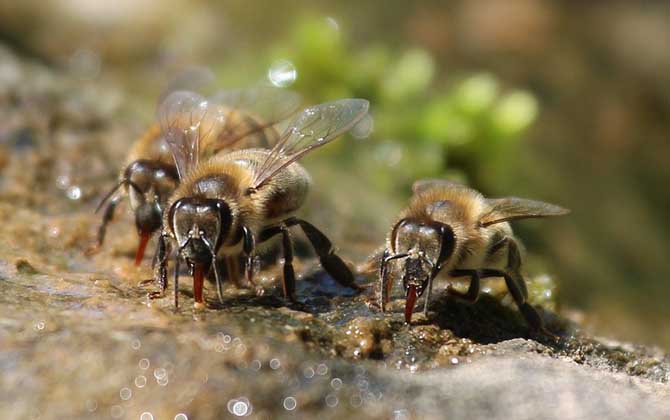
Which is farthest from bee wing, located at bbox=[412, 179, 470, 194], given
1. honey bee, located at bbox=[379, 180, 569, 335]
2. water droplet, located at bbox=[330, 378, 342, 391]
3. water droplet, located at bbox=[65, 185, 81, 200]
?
water droplet, located at bbox=[65, 185, 81, 200]

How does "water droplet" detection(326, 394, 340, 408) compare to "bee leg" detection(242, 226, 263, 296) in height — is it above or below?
below

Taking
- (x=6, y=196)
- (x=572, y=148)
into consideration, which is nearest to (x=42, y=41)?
(x=6, y=196)

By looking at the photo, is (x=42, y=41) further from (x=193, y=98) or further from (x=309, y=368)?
(x=309, y=368)

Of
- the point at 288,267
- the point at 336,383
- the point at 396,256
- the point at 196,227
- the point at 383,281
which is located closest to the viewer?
the point at 336,383

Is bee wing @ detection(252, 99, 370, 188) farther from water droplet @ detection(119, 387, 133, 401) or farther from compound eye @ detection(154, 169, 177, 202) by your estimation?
water droplet @ detection(119, 387, 133, 401)

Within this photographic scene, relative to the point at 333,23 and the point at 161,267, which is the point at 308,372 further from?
the point at 333,23

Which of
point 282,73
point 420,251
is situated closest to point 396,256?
point 420,251

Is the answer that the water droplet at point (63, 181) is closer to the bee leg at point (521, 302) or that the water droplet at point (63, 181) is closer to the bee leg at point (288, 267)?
the bee leg at point (288, 267)

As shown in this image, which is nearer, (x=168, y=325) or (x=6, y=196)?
(x=168, y=325)
